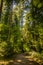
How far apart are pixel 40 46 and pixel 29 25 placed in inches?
36.4

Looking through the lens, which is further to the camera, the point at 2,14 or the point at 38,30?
the point at 2,14

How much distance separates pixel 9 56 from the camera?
10.6 m

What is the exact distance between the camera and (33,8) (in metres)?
5.90

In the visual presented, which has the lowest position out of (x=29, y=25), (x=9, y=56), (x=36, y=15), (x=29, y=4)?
(x=9, y=56)

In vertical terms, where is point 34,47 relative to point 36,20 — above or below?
below

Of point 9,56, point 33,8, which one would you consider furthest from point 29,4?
point 9,56

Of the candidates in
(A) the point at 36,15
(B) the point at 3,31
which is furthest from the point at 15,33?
(A) the point at 36,15

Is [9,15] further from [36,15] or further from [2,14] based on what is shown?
[36,15]

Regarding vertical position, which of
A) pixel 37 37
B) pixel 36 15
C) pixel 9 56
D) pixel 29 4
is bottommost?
pixel 9 56

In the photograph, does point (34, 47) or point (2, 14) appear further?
point (2, 14)

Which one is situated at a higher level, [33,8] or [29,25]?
[33,8]

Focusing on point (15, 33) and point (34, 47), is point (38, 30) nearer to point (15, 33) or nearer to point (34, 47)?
point (34, 47)

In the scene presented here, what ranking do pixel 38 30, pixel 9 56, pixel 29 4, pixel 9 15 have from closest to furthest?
1. pixel 38 30
2. pixel 29 4
3. pixel 9 15
4. pixel 9 56

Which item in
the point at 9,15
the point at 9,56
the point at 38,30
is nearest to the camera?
the point at 38,30
